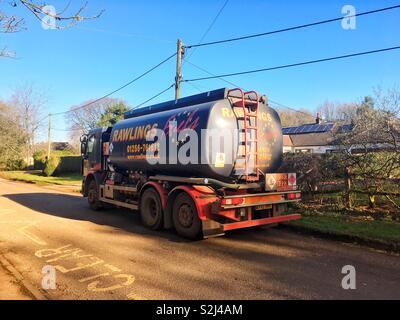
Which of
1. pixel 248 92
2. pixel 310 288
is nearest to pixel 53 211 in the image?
pixel 248 92

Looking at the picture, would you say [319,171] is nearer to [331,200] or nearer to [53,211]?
[331,200]

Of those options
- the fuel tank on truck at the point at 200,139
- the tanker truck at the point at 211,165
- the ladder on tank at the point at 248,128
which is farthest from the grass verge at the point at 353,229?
the ladder on tank at the point at 248,128

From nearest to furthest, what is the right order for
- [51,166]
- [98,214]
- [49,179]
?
[98,214] < [49,179] < [51,166]

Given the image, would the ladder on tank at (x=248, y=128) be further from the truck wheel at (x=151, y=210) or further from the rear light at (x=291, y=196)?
the truck wheel at (x=151, y=210)

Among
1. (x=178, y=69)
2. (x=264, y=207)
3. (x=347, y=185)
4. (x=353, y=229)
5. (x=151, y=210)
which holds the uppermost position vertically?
(x=178, y=69)

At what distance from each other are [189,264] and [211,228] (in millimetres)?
1430

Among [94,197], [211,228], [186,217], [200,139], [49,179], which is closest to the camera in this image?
[211,228]

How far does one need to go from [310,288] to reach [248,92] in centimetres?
478

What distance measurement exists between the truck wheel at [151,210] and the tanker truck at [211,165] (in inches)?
1.0

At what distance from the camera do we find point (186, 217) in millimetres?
8016

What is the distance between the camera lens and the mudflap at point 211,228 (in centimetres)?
746

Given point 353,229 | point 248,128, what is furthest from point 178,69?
point 353,229

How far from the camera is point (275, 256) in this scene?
22.0 feet

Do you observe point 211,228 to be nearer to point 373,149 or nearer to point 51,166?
point 373,149
